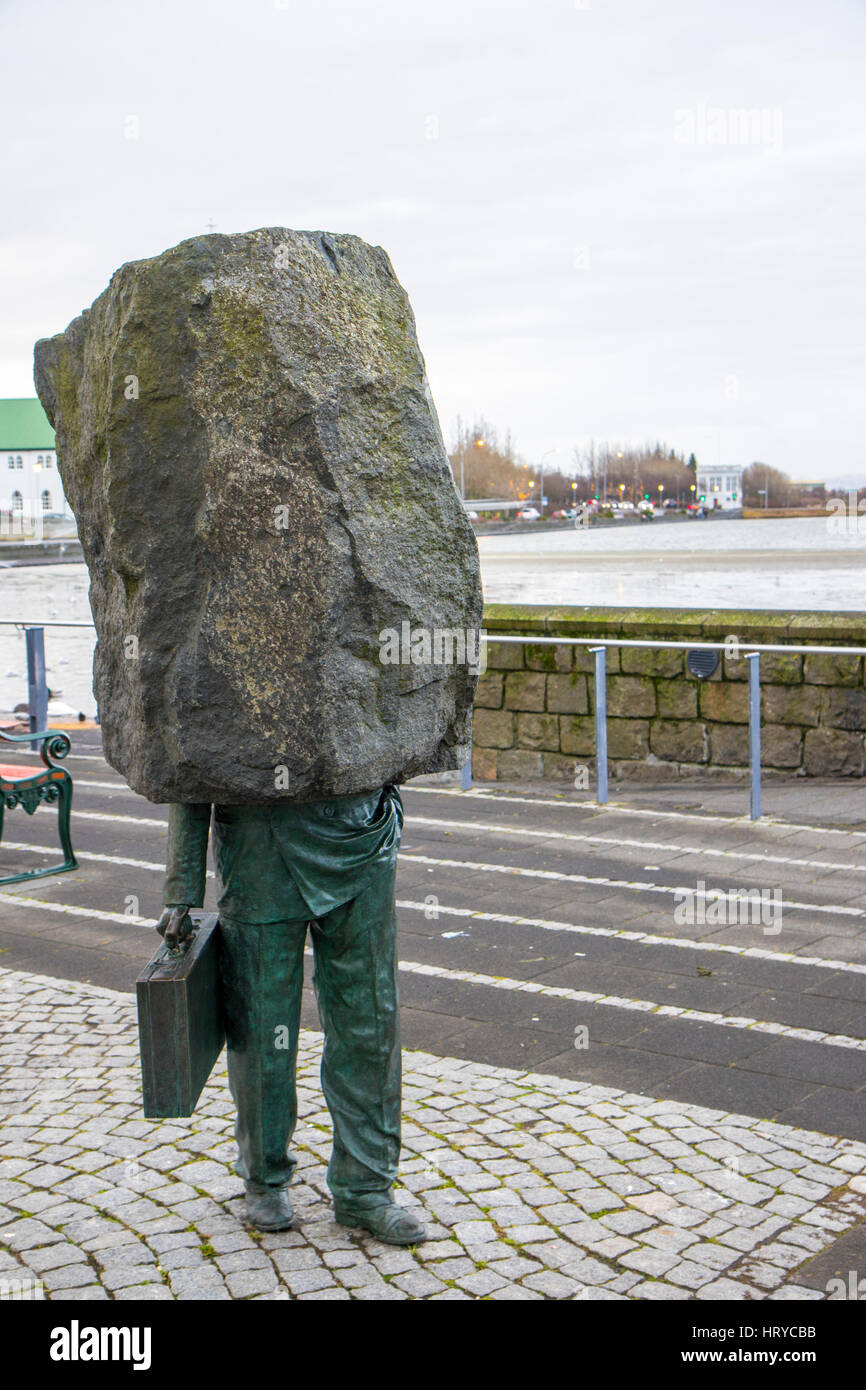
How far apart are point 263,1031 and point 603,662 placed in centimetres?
650

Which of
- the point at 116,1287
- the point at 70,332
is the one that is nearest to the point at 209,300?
the point at 70,332

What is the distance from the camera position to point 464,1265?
11.7 feet

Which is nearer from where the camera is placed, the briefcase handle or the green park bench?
the briefcase handle

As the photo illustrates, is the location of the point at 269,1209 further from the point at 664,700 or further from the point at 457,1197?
the point at 664,700

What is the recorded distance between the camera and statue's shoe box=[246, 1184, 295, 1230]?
12.4 feet

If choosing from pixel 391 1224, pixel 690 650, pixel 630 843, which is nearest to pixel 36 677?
pixel 690 650

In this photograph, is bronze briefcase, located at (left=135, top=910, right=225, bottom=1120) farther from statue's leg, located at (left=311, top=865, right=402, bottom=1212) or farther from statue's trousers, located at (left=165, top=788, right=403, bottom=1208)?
statue's leg, located at (left=311, top=865, right=402, bottom=1212)

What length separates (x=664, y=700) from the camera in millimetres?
11008

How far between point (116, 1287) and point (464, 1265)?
88 centimetres

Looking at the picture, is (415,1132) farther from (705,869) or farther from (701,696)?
(701,696)

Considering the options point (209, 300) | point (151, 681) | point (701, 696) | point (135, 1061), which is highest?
point (209, 300)

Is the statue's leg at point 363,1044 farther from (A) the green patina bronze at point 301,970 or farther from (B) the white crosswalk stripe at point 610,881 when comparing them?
(B) the white crosswalk stripe at point 610,881

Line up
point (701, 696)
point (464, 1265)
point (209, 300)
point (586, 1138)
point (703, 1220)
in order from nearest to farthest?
point (209, 300) < point (464, 1265) < point (703, 1220) < point (586, 1138) < point (701, 696)

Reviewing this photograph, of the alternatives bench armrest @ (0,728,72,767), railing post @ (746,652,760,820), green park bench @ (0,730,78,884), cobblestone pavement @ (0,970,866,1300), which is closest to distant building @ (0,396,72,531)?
bench armrest @ (0,728,72,767)
